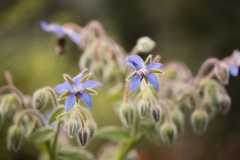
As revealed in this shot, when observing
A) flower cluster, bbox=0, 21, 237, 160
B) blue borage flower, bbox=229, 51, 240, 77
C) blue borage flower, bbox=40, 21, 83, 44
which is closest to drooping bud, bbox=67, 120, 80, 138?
flower cluster, bbox=0, 21, 237, 160

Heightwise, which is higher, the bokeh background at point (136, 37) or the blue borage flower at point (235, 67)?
the bokeh background at point (136, 37)

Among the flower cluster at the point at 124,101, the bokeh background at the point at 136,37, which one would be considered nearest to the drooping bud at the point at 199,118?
the flower cluster at the point at 124,101

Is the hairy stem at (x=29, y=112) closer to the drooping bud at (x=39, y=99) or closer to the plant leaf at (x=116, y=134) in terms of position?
the drooping bud at (x=39, y=99)

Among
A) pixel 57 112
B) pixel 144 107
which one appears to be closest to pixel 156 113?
pixel 144 107

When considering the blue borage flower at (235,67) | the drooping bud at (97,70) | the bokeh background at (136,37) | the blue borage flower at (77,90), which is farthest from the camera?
the bokeh background at (136,37)

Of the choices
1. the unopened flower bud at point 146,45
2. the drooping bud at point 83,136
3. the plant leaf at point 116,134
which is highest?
the unopened flower bud at point 146,45

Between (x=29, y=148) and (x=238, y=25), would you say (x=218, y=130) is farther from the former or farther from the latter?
(x=29, y=148)
